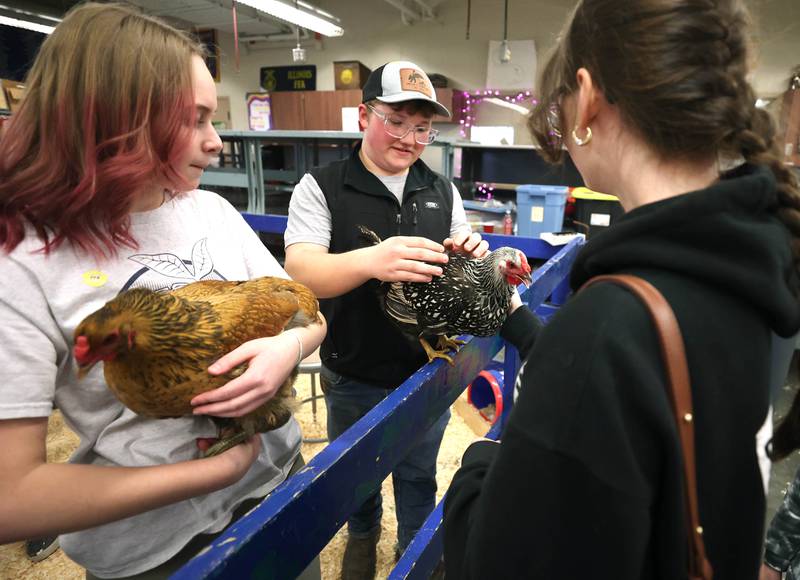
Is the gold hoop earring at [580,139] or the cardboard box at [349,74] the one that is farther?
the cardboard box at [349,74]

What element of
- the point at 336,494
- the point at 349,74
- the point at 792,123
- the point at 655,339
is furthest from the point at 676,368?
the point at 349,74

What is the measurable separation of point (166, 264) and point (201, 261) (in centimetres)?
7

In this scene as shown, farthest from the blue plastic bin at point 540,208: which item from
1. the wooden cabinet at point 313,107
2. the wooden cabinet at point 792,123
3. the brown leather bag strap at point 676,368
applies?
the brown leather bag strap at point 676,368

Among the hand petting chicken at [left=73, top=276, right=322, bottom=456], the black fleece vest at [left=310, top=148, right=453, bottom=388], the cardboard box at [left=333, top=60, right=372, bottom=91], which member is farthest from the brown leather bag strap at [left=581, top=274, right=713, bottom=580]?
the cardboard box at [left=333, top=60, right=372, bottom=91]

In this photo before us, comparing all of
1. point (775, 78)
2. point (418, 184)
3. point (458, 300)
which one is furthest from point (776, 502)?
point (775, 78)

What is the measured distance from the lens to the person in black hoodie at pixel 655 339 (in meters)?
0.43

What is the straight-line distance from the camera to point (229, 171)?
169 inches

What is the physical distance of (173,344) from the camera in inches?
26.1

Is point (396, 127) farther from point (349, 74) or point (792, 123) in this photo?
point (349, 74)

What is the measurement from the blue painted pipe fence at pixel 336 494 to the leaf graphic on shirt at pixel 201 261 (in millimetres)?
409

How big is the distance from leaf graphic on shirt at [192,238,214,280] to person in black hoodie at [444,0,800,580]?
2.08 ft

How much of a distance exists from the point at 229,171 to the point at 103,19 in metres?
3.91

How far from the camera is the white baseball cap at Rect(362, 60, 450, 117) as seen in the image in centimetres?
126

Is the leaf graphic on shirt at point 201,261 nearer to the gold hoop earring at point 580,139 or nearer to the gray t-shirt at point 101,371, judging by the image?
the gray t-shirt at point 101,371
